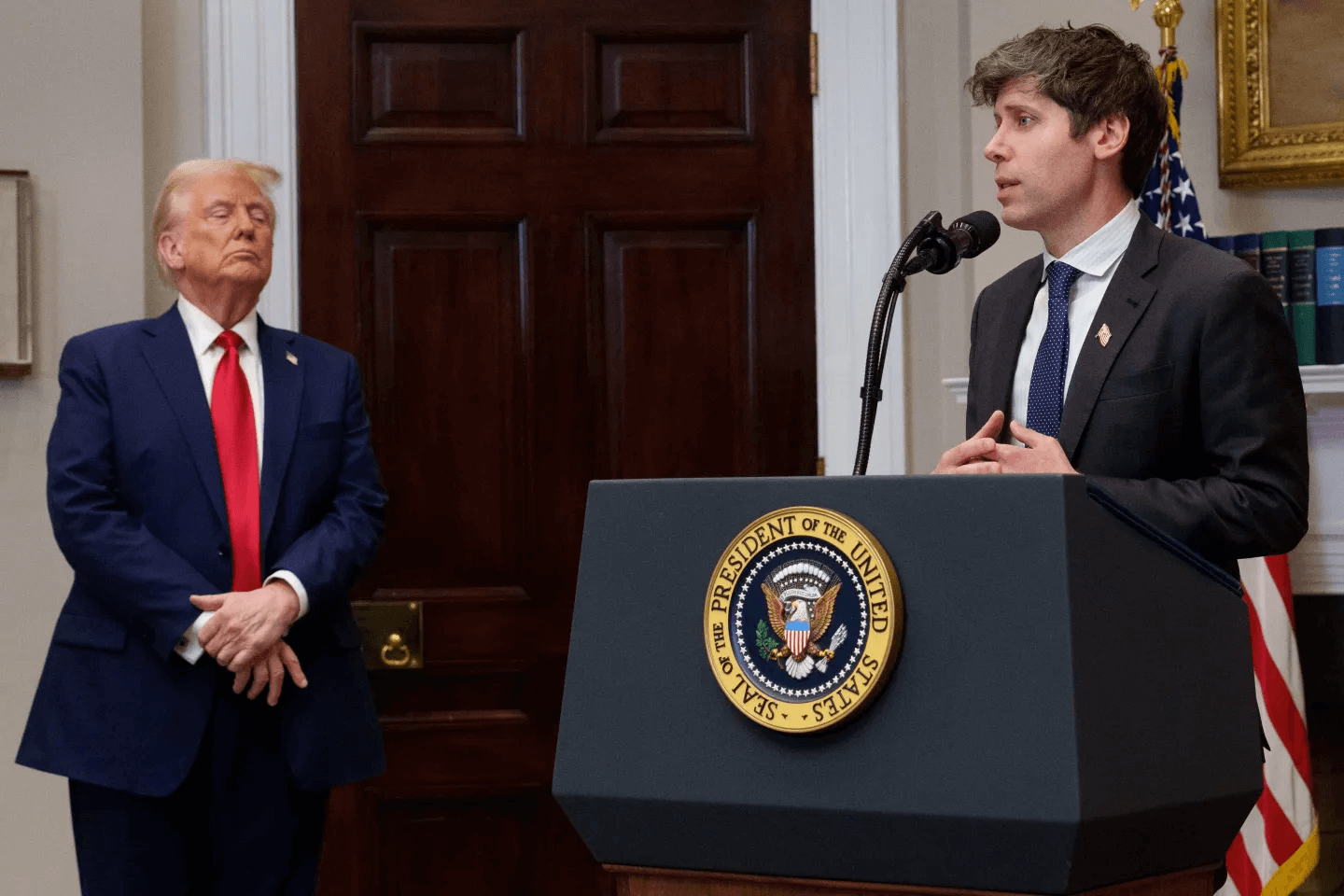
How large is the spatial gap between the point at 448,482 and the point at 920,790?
2.32 metres

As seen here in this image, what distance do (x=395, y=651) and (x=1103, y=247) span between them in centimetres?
198

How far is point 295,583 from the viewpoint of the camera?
212 cm

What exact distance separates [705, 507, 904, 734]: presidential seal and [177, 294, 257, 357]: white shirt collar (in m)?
1.55

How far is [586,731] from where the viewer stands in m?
1.04

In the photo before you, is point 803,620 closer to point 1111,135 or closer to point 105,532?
point 1111,135

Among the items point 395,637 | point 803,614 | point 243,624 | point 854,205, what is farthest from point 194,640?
point 854,205

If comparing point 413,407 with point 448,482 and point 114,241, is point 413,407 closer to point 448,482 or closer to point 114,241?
point 448,482

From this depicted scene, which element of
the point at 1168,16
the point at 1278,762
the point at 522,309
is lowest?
the point at 1278,762

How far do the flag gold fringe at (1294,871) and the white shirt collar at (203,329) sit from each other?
2225 mm

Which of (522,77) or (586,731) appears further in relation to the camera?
(522,77)

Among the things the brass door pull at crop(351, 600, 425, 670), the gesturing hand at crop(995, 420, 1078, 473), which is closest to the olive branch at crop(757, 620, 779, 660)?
the gesturing hand at crop(995, 420, 1078, 473)

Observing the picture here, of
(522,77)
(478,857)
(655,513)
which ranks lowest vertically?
(478,857)

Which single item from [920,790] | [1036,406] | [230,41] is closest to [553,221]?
[230,41]

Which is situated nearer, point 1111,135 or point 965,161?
point 1111,135
